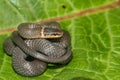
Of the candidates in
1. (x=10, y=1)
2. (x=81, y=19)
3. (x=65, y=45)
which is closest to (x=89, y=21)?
(x=81, y=19)

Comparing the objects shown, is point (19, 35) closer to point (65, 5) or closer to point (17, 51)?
point (17, 51)

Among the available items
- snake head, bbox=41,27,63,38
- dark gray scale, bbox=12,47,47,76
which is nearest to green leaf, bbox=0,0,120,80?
dark gray scale, bbox=12,47,47,76

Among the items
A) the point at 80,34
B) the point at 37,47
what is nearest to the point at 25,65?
the point at 37,47

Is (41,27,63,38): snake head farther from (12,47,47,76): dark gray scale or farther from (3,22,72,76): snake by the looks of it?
(12,47,47,76): dark gray scale

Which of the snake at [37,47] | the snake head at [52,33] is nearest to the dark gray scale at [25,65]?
the snake at [37,47]

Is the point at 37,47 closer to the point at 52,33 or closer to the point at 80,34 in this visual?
the point at 52,33

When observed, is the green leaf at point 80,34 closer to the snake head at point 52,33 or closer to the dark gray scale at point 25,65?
the dark gray scale at point 25,65
